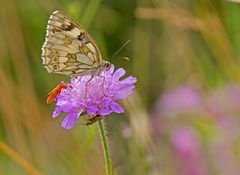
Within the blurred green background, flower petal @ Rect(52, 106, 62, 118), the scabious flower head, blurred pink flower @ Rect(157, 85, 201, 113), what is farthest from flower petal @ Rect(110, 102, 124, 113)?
blurred pink flower @ Rect(157, 85, 201, 113)

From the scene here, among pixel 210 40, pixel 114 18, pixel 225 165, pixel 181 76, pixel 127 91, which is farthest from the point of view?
pixel 114 18

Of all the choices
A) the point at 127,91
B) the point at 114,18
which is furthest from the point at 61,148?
the point at 114,18

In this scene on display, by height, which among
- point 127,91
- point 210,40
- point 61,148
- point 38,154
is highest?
point 127,91

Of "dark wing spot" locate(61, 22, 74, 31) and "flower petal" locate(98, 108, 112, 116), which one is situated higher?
"dark wing spot" locate(61, 22, 74, 31)

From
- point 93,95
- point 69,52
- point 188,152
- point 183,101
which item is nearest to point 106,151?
point 93,95

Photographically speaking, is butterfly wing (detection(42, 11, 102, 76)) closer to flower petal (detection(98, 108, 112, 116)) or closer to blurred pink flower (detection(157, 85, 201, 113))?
flower petal (detection(98, 108, 112, 116))

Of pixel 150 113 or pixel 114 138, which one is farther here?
pixel 150 113

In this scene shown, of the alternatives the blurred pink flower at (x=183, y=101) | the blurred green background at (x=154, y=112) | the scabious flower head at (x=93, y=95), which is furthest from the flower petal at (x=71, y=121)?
the blurred pink flower at (x=183, y=101)

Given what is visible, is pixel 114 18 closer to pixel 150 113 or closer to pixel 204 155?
pixel 150 113
